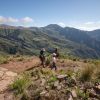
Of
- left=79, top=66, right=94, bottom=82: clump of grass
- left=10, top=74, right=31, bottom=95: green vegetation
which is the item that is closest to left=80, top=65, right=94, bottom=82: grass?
left=79, top=66, right=94, bottom=82: clump of grass

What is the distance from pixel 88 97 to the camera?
9.80 metres

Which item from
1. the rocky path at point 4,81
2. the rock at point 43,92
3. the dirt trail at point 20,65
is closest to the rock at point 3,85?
the rocky path at point 4,81

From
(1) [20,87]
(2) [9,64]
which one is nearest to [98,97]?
(1) [20,87]

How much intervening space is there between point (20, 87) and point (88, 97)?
3815 millimetres

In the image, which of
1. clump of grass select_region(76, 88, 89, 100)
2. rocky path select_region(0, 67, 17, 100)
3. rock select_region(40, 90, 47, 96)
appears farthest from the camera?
rocky path select_region(0, 67, 17, 100)

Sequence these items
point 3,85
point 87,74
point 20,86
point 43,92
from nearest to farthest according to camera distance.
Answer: point 43,92 → point 87,74 → point 20,86 → point 3,85

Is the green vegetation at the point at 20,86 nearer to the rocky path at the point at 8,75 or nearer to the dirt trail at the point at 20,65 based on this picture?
the rocky path at the point at 8,75

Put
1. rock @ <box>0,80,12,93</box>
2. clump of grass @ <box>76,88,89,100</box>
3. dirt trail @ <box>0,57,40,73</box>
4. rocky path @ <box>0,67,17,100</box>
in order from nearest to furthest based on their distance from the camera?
clump of grass @ <box>76,88,89,100</box>, rocky path @ <box>0,67,17,100</box>, rock @ <box>0,80,12,93</box>, dirt trail @ <box>0,57,40,73</box>

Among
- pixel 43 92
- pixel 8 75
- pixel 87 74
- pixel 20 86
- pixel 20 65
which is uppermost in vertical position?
pixel 87 74

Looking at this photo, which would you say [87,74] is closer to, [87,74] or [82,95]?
[87,74]

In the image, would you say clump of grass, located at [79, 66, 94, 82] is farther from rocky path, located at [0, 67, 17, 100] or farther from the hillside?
rocky path, located at [0, 67, 17, 100]

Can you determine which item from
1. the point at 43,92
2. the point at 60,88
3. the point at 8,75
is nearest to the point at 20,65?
the point at 8,75

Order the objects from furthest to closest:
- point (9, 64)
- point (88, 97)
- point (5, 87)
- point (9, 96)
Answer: point (9, 64) < point (5, 87) < point (9, 96) < point (88, 97)

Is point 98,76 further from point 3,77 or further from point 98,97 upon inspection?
point 3,77
